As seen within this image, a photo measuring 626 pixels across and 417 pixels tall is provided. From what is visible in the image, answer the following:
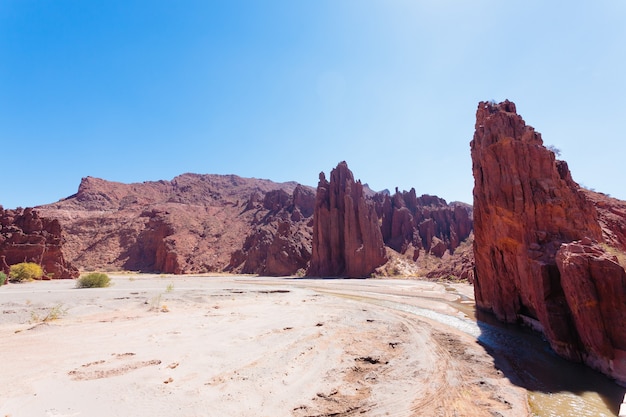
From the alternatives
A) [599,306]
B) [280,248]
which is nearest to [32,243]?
[280,248]

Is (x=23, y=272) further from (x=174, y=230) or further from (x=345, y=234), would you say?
(x=174, y=230)

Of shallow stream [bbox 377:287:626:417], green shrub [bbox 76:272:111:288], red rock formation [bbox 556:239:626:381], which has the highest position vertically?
red rock formation [bbox 556:239:626:381]

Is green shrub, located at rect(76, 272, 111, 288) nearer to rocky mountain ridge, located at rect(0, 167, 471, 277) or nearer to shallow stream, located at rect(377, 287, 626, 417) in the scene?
shallow stream, located at rect(377, 287, 626, 417)

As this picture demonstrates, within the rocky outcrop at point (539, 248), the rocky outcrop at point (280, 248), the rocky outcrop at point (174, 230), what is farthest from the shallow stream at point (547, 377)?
Result: the rocky outcrop at point (174, 230)

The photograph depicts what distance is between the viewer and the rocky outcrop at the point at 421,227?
8969 centimetres

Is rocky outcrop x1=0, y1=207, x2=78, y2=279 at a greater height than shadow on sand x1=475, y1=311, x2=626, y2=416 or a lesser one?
greater

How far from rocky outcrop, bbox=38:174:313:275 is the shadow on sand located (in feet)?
206

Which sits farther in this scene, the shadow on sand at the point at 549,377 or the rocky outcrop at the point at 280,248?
the rocky outcrop at the point at 280,248

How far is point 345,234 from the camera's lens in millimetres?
67438

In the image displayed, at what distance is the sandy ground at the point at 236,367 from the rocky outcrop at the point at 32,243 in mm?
25774

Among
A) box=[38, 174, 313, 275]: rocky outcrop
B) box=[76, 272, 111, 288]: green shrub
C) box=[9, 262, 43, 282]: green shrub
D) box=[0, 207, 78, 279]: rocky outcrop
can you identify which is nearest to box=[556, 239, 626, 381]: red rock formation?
box=[76, 272, 111, 288]: green shrub

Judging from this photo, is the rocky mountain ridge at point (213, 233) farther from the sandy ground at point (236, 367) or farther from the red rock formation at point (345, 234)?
the sandy ground at point (236, 367)

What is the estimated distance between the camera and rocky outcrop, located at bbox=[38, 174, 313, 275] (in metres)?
84.1

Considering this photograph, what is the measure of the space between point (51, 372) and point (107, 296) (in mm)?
17145
